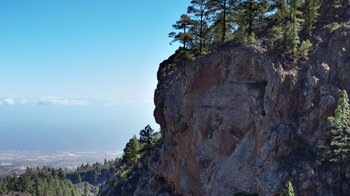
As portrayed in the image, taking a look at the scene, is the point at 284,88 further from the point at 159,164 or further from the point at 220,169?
the point at 159,164

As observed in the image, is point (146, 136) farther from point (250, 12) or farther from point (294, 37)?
point (294, 37)

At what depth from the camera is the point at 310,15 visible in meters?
39.0

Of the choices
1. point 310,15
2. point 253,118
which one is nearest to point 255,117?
point 253,118

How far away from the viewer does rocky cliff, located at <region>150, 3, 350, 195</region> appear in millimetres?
33281

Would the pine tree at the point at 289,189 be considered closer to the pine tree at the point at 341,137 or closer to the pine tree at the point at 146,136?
the pine tree at the point at 341,137

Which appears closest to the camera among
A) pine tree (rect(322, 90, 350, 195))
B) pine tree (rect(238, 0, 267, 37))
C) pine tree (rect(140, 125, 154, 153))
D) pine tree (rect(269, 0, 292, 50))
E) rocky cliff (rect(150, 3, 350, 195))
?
pine tree (rect(322, 90, 350, 195))

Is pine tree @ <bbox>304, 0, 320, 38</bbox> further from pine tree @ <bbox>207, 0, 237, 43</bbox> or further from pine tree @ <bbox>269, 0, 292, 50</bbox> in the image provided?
pine tree @ <bbox>207, 0, 237, 43</bbox>

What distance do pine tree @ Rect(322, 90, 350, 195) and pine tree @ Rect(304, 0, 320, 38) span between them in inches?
369

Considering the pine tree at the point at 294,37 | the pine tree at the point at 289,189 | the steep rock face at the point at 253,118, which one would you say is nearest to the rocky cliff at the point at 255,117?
the steep rock face at the point at 253,118

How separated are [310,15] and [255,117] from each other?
11.3 metres

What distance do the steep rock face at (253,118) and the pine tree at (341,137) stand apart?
39.7 inches

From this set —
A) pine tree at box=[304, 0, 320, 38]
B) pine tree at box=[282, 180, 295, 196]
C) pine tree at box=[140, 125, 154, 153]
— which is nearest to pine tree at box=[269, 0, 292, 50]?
pine tree at box=[304, 0, 320, 38]

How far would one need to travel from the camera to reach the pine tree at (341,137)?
3111 centimetres

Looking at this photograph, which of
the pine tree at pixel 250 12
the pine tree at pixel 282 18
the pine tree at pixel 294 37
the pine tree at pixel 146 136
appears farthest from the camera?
the pine tree at pixel 146 136
